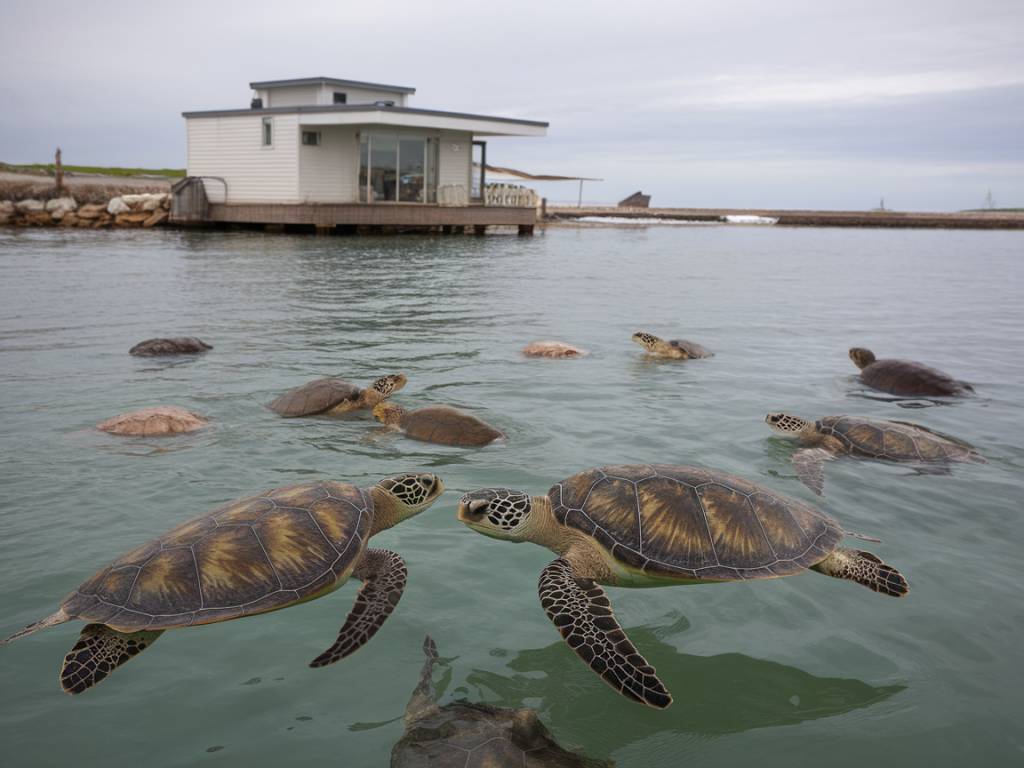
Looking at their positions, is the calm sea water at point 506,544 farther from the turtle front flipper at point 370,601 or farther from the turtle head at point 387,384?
the turtle head at point 387,384

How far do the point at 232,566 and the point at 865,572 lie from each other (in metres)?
3.83

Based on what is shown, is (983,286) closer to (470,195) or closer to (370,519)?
(470,195)

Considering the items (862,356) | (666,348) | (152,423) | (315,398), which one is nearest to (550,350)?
(666,348)

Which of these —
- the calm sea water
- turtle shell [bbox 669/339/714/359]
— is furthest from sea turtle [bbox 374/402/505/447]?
turtle shell [bbox 669/339/714/359]

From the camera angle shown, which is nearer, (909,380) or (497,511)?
(497,511)

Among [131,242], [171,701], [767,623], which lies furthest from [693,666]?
[131,242]

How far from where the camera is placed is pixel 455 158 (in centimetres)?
4066

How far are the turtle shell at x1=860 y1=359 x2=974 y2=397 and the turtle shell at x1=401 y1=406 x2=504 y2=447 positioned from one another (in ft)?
20.5

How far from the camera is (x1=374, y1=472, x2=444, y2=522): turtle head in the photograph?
511 centimetres

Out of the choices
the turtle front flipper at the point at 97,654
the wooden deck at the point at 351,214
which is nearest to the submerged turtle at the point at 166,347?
the turtle front flipper at the point at 97,654

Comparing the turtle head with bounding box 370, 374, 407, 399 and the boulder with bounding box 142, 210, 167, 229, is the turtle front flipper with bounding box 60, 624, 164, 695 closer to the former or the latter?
the turtle head with bounding box 370, 374, 407, 399

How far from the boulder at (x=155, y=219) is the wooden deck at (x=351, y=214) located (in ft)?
13.0

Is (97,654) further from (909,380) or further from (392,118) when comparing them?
(392,118)

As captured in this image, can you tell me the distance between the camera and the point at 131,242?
33.2 meters
